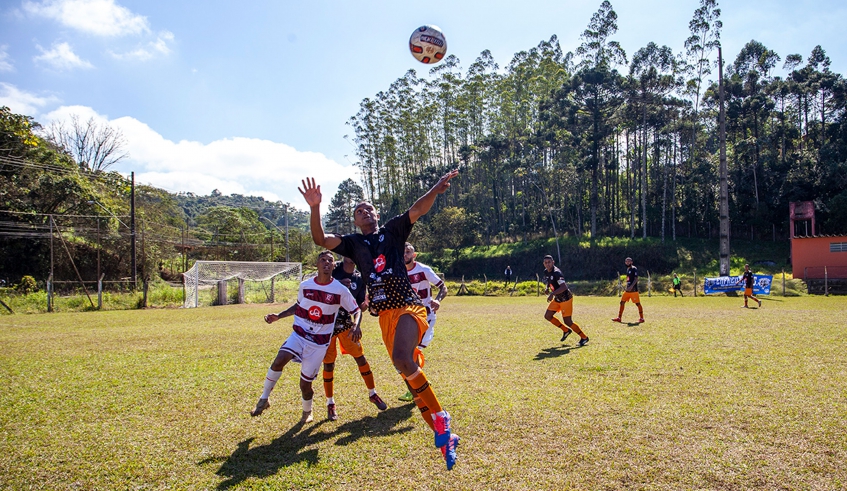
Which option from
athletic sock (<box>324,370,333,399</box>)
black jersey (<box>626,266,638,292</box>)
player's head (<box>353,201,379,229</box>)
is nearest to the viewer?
player's head (<box>353,201,379,229</box>)

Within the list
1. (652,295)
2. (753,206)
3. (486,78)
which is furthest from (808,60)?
(652,295)

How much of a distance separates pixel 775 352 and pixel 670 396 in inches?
192

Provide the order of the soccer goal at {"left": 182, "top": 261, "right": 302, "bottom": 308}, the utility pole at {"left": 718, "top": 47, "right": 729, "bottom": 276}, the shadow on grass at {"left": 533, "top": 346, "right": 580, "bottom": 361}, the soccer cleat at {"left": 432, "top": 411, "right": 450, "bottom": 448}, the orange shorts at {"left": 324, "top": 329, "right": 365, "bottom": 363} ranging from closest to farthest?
the soccer cleat at {"left": 432, "top": 411, "right": 450, "bottom": 448}
the orange shorts at {"left": 324, "top": 329, "right": 365, "bottom": 363}
the shadow on grass at {"left": 533, "top": 346, "right": 580, "bottom": 361}
the soccer goal at {"left": 182, "top": 261, "right": 302, "bottom": 308}
the utility pole at {"left": 718, "top": 47, "right": 729, "bottom": 276}

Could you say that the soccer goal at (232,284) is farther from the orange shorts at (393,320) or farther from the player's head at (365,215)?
the orange shorts at (393,320)

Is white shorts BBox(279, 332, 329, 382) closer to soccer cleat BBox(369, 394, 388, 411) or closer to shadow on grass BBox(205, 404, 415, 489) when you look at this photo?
shadow on grass BBox(205, 404, 415, 489)

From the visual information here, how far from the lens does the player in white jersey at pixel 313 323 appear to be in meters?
6.27

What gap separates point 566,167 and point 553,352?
4404 cm

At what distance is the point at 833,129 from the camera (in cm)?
4672

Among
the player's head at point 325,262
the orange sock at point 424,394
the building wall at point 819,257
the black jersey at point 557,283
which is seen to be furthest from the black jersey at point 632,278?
the building wall at point 819,257

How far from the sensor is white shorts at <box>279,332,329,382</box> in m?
6.27

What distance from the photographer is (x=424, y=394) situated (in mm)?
4812

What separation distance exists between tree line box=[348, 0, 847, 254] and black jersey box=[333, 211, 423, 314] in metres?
47.4

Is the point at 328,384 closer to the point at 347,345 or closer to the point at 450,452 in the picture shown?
the point at 347,345

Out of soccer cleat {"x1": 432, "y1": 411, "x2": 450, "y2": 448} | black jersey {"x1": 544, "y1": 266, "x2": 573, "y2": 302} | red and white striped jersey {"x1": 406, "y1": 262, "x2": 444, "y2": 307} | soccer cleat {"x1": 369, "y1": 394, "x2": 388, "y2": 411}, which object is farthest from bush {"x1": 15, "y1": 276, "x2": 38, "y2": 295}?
soccer cleat {"x1": 432, "y1": 411, "x2": 450, "y2": 448}
